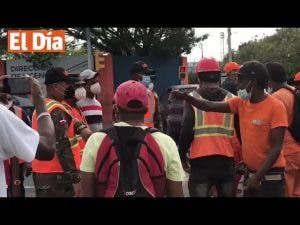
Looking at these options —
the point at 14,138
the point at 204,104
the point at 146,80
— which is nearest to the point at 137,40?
the point at 146,80

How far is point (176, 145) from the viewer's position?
4.46 metres

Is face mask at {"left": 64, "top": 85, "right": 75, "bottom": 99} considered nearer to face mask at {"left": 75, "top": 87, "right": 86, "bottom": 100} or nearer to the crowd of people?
the crowd of people

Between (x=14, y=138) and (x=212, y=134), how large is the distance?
9.06 ft

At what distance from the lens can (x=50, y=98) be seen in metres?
5.56

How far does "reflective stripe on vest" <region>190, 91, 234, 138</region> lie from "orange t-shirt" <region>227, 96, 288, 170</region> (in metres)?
0.38

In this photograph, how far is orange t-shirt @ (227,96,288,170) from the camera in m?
4.92

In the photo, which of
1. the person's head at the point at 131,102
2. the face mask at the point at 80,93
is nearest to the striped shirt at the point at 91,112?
the face mask at the point at 80,93

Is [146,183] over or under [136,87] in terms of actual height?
under

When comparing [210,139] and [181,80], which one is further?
[181,80]

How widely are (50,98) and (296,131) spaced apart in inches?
95.1

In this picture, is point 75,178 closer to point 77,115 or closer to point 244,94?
point 77,115

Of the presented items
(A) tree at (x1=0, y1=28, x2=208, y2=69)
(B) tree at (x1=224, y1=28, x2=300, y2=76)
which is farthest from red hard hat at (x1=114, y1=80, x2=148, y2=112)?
(B) tree at (x1=224, y1=28, x2=300, y2=76)
